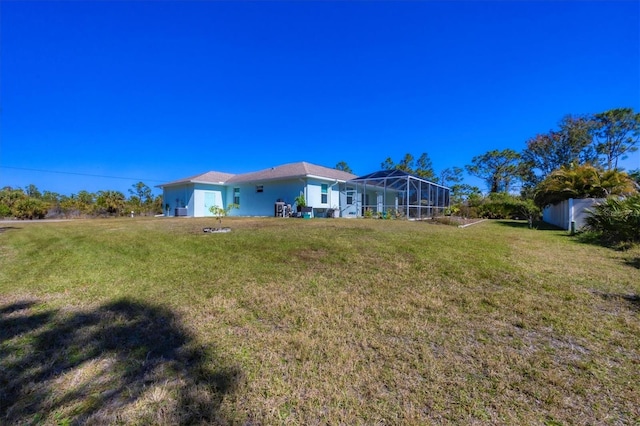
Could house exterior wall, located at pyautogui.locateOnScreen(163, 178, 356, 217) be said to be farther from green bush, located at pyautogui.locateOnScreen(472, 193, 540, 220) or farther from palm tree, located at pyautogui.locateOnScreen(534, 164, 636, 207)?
green bush, located at pyautogui.locateOnScreen(472, 193, 540, 220)

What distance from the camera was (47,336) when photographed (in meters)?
2.78

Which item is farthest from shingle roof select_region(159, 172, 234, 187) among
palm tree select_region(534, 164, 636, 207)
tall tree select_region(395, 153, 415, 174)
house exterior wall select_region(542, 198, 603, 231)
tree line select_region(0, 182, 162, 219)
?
tall tree select_region(395, 153, 415, 174)

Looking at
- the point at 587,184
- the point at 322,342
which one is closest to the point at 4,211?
the point at 322,342

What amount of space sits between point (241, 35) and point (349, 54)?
5464 mm

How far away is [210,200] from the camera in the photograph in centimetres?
2208

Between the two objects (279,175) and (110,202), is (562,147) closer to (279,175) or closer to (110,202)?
(279,175)

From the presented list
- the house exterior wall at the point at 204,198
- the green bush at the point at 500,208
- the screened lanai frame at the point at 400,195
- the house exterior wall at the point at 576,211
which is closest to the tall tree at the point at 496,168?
the green bush at the point at 500,208

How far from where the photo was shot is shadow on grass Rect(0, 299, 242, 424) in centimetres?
180

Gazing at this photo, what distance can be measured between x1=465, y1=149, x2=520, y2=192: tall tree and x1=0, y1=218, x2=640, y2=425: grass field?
3373 centimetres

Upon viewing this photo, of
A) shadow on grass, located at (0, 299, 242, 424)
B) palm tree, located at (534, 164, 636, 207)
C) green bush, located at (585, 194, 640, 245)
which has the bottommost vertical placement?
shadow on grass, located at (0, 299, 242, 424)

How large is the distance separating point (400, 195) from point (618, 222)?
1282 cm

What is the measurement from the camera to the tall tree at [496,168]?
111 ft

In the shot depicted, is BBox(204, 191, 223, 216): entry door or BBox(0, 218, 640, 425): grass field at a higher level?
BBox(204, 191, 223, 216): entry door

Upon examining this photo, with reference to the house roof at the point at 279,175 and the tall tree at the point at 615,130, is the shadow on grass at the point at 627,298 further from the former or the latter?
the tall tree at the point at 615,130
